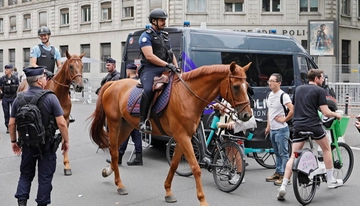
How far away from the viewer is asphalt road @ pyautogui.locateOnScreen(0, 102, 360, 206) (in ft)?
22.2

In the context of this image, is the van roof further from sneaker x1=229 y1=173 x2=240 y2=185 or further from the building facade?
the building facade

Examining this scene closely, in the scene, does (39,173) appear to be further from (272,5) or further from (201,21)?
(272,5)

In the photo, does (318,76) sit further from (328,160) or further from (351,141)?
(351,141)

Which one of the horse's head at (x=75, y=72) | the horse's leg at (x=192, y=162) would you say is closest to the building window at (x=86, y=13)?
the horse's head at (x=75, y=72)

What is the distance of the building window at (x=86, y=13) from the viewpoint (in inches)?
1615

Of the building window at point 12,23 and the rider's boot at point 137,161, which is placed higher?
the building window at point 12,23

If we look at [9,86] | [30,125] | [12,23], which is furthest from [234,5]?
[30,125]

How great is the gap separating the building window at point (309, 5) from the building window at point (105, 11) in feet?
49.5

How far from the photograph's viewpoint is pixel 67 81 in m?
8.77

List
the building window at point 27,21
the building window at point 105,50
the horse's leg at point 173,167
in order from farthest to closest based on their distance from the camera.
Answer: the building window at point 27,21 → the building window at point 105,50 → the horse's leg at point 173,167

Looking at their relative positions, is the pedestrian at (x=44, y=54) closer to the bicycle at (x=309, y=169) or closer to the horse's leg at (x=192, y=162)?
the horse's leg at (x=192, y=162)

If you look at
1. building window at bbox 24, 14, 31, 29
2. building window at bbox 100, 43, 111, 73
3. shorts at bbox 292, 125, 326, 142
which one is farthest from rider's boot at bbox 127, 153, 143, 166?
building window at bbox 24, 14, 31, 29

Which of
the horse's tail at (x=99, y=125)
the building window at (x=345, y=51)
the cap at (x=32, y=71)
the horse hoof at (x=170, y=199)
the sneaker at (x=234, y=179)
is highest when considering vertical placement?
the building window at (x=345, y=51)

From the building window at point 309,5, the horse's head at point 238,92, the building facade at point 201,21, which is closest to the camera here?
the horse's head at point 238,92
